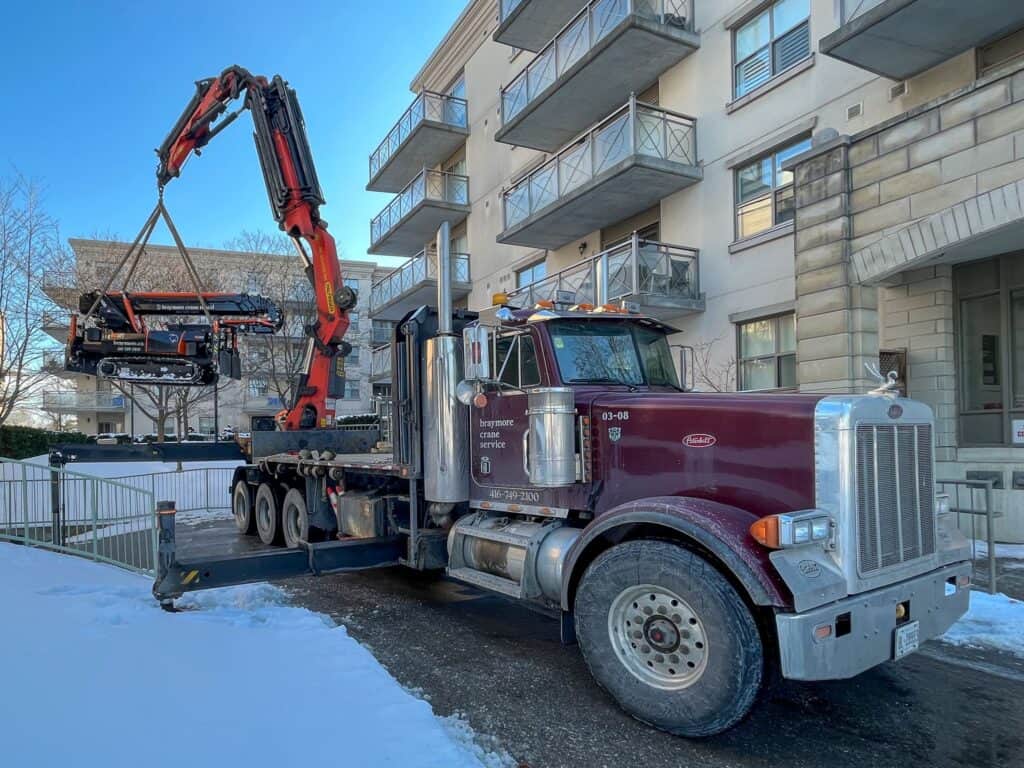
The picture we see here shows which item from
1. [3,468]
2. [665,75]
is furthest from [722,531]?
[665,75]

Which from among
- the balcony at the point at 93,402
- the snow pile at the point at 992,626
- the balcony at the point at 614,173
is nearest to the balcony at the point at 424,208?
the balcony at the point at 614,173

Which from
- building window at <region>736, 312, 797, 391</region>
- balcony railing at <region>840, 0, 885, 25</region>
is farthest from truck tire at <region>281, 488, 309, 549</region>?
balcony railing at <region>840, 0, 885, 25</region>

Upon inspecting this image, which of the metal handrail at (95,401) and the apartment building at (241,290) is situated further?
the metal handrail at (95,401)

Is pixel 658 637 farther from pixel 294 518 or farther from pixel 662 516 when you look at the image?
pixel 294 518

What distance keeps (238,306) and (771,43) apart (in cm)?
1030

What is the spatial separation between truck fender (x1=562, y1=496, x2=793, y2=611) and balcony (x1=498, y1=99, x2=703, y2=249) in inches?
399

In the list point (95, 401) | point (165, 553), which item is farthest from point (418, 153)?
point (95, 401)

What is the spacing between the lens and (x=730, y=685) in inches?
143

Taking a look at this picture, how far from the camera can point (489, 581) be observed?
18.4 ft

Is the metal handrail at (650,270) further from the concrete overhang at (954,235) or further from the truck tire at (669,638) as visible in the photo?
the truck tire at (669,638)

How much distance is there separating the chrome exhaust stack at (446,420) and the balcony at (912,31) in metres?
6.77

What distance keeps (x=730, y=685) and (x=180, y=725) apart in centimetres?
288

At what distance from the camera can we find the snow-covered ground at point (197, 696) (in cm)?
337

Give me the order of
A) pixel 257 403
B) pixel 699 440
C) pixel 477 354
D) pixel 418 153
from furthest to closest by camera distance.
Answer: pixel 257 403
pixel 418 153
pixel 477 354
pixel 699 440
